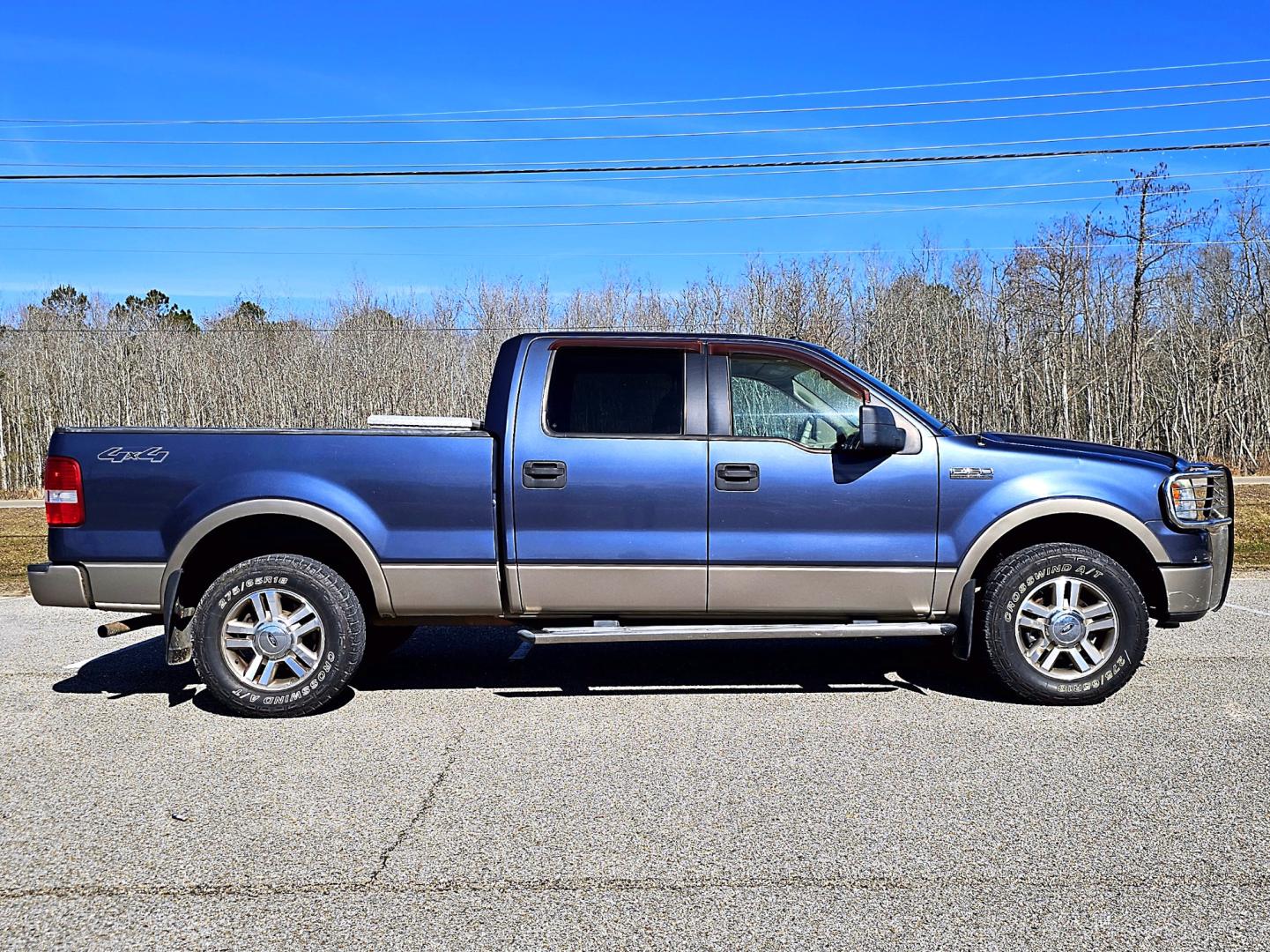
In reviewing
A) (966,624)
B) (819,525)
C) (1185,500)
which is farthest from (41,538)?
(1185,500)

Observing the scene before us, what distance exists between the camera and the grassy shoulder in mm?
11453

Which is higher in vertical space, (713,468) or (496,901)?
(713,468)

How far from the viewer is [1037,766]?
15.1 ft

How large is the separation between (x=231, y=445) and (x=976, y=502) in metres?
4.00

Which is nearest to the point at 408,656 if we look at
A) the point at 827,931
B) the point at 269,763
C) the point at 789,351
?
the point at 269,763

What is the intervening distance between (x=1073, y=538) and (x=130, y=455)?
5209 millimetres

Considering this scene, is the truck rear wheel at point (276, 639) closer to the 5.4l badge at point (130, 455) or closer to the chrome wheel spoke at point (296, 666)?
the chrome wheel spoke at point (296, 666)

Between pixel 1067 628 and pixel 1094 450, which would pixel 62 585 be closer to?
pixel 1067 628

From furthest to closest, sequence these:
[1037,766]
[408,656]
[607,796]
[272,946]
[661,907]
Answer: [408,656] < [1037,766] < [607,796] < [661,907] < [272,946]

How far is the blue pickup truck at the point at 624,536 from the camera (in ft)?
18.0

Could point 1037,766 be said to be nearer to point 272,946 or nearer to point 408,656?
point 272,946

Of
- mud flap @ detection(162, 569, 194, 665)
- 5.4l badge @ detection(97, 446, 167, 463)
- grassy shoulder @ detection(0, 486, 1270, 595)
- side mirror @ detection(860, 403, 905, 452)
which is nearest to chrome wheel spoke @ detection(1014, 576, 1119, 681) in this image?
side mirror @ detection(860, 403, 905, 452)

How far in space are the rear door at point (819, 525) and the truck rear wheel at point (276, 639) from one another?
2.00 metres

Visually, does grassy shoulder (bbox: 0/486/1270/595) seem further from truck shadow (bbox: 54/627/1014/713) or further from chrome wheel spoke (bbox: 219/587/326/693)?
chrome wheel spoke (bbox: 219/587/326/693)
